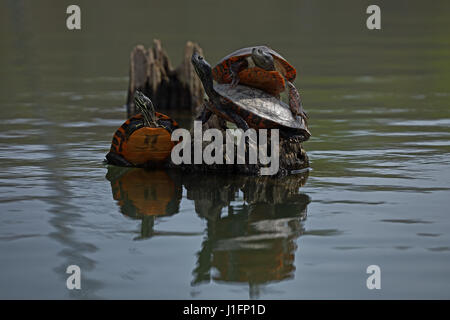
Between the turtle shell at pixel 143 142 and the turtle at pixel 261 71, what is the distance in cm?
75

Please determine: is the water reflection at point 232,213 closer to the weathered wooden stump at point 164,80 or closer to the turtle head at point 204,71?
the turtle head at point 204,71

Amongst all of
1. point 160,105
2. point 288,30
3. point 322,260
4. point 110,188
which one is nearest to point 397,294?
point 322,260

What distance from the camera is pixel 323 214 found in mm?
6055

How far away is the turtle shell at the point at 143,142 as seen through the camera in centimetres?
753

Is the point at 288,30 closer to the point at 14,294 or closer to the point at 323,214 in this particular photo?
the point at 323,214

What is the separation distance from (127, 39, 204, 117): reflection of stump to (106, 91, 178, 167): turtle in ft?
13.9

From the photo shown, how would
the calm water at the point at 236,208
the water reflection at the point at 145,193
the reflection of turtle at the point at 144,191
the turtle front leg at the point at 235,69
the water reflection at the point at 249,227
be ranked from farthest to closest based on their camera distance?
the turtle front leg at the point at 235,69 < the reflection of turtle at the point at 144,191 < the water reflection at the point at 145,193 < the water reflection at the point at 249,227 < the calm water at the point at 236,208

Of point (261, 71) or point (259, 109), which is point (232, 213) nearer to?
point (259, 109)

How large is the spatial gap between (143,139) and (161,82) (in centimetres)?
469

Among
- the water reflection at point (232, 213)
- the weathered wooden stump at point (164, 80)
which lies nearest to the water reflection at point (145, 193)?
the water reflection at point (232, 213)

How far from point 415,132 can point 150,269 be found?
5509mm

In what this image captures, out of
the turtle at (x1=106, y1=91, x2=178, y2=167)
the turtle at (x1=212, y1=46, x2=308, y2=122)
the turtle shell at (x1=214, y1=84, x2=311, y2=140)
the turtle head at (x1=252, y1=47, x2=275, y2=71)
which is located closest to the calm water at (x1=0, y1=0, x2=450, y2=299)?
the turtle at (x1=106, y1=91, x2=178, y2=167)

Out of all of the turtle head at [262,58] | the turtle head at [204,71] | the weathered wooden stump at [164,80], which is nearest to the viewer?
the turtle head at [262,58]

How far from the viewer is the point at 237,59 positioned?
293 inches
